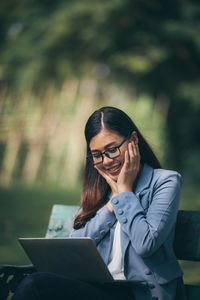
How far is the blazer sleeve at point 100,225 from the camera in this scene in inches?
123

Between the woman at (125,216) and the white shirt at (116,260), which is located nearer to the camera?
the woman at (125,216)

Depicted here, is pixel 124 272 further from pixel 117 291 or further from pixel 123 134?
pixel 123 134

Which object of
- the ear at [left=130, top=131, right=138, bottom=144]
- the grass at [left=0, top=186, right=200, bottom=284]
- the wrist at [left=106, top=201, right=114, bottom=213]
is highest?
the ear at [left=130, top=131, right=138, bottom=144]

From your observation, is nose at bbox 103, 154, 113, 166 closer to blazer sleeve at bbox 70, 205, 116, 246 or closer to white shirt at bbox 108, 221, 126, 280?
blazer sleeve at bbox 70, 205, 116, 246

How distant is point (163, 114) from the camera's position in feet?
47.1

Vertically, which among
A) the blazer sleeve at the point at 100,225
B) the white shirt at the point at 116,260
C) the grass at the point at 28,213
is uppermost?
the blazer sleeve at the point at 100,225

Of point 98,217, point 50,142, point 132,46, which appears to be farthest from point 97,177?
point 50,142

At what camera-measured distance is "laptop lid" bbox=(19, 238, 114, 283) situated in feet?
8.95

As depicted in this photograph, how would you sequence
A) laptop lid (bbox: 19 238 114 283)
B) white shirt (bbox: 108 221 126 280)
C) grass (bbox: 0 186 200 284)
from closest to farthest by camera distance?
laptop lid (bbox: 19 238 114 283), white shirt (bbox: 108 221 126 280), grass (bbox: 0 186 200 284)

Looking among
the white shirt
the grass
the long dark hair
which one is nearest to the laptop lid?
the white shirt

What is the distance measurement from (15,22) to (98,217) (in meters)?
8.40

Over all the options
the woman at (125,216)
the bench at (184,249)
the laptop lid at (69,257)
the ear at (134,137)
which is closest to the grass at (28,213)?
the bench at (184,249)

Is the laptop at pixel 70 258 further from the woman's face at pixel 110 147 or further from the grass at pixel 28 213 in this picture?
the grass at pixel 28 213

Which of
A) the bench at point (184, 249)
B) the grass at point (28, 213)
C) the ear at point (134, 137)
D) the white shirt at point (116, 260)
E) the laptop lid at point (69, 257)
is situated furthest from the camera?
the grass at point (28, 213)
